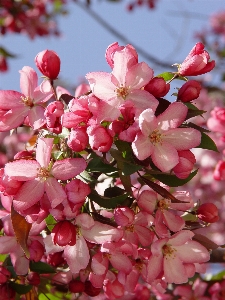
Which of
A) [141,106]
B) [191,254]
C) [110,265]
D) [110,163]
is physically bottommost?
[110,265]

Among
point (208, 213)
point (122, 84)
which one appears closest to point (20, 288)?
point (208, 213)

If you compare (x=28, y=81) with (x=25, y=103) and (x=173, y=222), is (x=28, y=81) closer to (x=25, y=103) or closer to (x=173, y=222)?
(x=25, y=103)

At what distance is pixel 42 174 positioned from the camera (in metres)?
1.44

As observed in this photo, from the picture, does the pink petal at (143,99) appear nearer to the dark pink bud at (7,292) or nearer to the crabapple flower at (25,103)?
the crabapple flower at (25,103)

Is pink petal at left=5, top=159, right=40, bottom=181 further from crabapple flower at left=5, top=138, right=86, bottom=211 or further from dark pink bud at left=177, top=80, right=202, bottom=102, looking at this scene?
dark pink bud at left=177, top=80, right=202, bottom=102

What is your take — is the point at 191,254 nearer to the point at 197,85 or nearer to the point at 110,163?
the point at 110,163

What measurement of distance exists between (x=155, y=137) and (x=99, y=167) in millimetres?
183

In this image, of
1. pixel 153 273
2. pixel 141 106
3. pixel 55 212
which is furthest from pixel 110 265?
pixel 141 106

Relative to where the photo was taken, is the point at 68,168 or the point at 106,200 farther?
the point at 106,200

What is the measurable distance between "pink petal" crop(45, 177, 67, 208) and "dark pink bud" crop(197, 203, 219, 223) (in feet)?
1.72

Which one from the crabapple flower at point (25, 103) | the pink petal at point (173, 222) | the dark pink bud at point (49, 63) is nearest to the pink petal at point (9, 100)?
the crabapple flower at point (25, 103)

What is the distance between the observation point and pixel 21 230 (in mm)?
1494

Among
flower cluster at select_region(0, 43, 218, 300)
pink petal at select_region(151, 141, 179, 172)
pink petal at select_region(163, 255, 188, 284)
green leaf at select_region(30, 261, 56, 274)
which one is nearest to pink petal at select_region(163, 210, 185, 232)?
flower cluster at select_region(0, 43, 218, 300)

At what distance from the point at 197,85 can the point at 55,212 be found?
546mm
